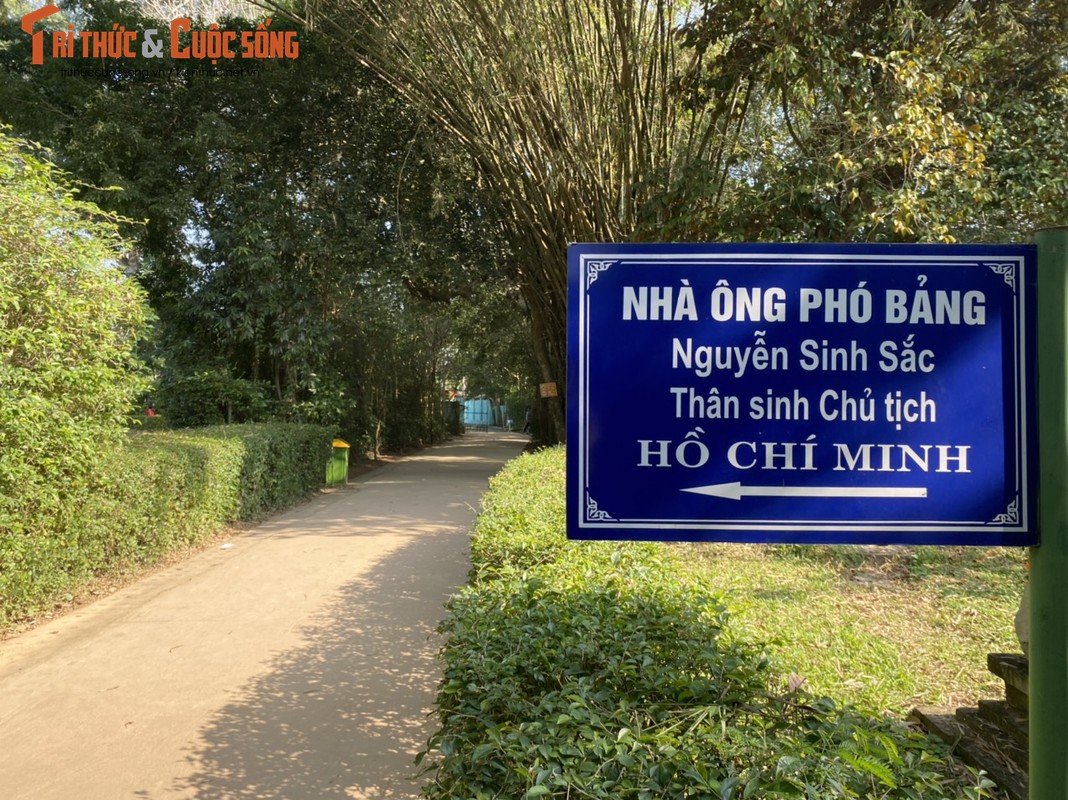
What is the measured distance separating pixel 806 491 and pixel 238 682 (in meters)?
4.31

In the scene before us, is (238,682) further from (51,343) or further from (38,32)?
(38,32)

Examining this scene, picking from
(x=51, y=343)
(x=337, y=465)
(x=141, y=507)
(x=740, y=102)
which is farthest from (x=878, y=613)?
(x=337, y=465)

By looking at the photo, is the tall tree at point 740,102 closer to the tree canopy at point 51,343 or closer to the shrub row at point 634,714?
the tree canopy at point 51,343

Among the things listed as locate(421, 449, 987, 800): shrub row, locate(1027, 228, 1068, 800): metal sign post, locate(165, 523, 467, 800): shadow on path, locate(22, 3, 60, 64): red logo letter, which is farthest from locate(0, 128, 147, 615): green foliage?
locate(22, 3, 60, 64): red logo letter

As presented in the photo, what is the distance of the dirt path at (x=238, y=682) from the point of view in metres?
3.72

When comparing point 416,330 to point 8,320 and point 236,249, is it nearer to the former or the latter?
point 236,249

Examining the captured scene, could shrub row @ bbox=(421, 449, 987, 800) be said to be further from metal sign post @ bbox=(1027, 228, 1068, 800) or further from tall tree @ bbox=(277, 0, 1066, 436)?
tall tree @ bbox=(277, 0, 1066, 436)

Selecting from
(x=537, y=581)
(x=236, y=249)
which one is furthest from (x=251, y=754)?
(x=236, y=249)

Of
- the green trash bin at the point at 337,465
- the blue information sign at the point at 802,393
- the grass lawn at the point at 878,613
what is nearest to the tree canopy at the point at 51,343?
the grass lawn at the point at 878,613

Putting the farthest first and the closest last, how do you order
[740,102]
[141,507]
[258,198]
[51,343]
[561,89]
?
[258,198] → [561,89] → [740,102] → [141,507] → [51,343]

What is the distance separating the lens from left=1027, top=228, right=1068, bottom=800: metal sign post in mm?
1511

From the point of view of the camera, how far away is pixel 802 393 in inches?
65.7

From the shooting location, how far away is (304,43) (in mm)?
14500

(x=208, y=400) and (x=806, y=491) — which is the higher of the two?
(x=208, y=400)
